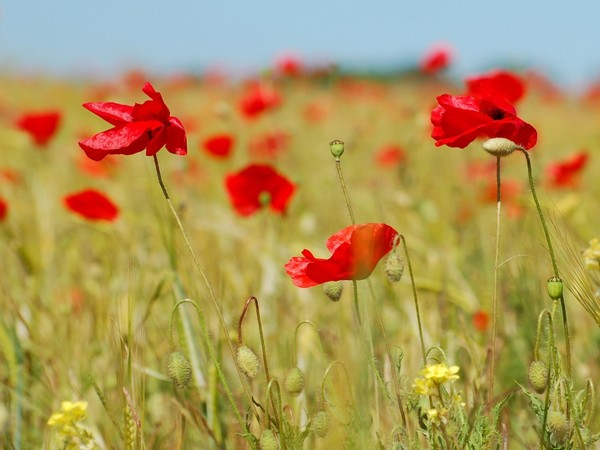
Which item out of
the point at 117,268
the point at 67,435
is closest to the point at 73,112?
the point at 117,268

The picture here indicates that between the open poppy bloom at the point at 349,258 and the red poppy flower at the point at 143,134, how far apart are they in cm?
18

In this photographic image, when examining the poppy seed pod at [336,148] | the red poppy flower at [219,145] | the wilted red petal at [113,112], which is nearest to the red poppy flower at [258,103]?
the red poppy flower at [219,145]

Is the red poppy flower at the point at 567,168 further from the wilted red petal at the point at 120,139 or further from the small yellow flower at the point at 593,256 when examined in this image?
the wilted red petal at the point at 120,139

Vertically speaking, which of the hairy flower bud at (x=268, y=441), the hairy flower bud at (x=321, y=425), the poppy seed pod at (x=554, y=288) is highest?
the poppy seed pod at (x=554, y=288)

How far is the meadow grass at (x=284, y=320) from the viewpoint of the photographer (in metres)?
0.88

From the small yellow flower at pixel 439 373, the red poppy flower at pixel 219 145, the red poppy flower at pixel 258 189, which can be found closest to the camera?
the small yellow flower at pixel 439 373

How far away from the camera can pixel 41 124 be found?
7.93ft

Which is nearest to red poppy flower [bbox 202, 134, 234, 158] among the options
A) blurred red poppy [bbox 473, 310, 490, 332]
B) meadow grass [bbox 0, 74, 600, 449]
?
meadow grass [bbox 0, 74, 600, 449]

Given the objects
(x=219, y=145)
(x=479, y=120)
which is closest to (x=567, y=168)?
(x=219, y=145)

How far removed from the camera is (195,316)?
1.63 m

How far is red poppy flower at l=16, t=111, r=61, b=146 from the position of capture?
241cm

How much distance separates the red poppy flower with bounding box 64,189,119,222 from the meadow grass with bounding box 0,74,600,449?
0.18ft

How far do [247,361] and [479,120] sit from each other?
34 cm

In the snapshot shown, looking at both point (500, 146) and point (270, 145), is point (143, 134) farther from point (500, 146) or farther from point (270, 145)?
point (270, 145)
